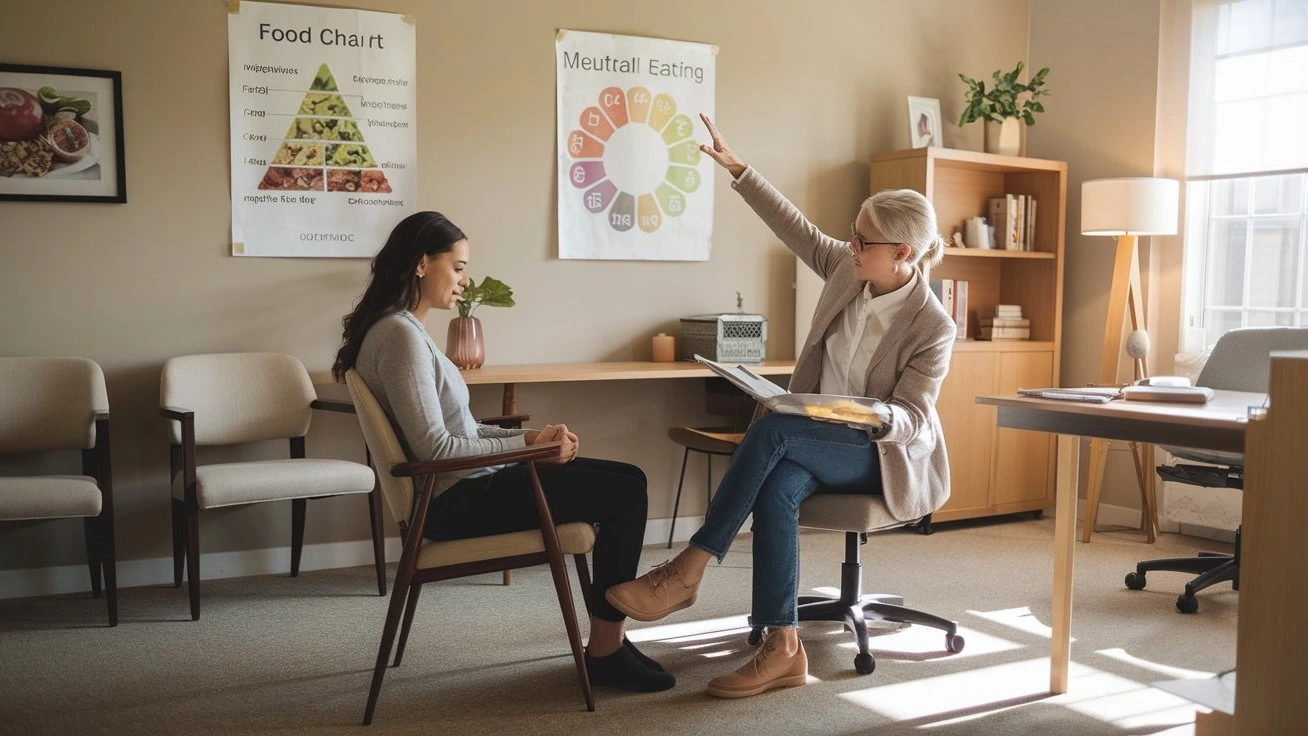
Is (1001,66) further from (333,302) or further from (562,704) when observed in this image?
(562,704)

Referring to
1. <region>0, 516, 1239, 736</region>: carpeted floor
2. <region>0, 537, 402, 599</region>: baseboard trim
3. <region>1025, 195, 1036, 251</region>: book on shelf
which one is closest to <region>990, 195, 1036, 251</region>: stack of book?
<region>1025, 195, 1036, 251</region>: book on shelf

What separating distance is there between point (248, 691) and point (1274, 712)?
2256 millimetres

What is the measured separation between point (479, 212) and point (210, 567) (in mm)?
1613

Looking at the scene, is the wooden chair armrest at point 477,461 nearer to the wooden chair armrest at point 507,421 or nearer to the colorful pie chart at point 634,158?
the wooden chair armrest at point 507,421

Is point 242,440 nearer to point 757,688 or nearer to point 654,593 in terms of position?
point 654,593

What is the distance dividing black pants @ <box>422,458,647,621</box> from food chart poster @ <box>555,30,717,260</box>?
186 cm

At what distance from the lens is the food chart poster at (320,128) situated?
3.92m

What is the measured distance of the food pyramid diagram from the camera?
399cm

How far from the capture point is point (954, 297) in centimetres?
502

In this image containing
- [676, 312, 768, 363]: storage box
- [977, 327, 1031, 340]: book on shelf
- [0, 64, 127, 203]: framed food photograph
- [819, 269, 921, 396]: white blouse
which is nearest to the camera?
[819, 269, 921, 396]: white blouse

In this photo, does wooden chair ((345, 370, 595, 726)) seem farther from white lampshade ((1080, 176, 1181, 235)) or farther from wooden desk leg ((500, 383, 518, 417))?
white lampshade ((1080, 176, 1181, 235))

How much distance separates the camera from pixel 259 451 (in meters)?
4.04

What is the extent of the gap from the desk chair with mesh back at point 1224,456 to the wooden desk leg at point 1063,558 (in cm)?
100

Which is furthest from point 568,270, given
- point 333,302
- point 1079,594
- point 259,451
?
point 1079,594
